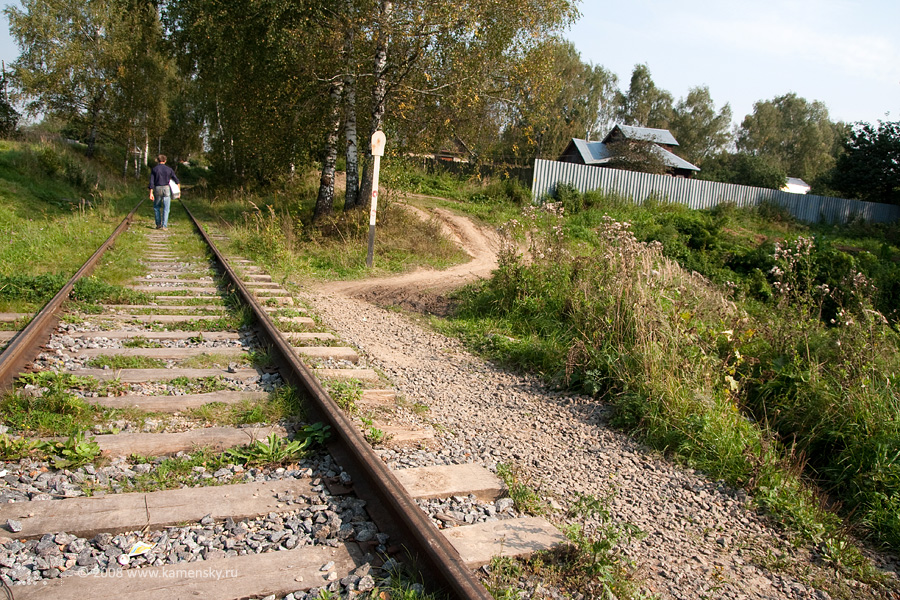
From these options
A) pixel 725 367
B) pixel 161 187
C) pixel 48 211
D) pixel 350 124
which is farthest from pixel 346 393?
pixel 48 211

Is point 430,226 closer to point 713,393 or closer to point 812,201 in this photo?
point 713,393

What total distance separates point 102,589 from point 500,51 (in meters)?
13.7

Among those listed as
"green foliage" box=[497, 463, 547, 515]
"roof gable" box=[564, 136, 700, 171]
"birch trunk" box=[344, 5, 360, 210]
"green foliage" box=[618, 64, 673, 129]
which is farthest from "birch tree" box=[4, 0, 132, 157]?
"green foliage" box=[618, 64, 673, 129]

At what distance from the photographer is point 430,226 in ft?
51.1

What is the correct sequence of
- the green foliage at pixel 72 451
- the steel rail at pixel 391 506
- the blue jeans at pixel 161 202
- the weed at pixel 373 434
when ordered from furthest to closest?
1. the blue jeans at pixel 161 202
2. the weed at pixel 373 434
3. the green foliage at pixel 72 451
4. the steel rail at pixel 391 506

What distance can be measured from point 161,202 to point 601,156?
35795mm

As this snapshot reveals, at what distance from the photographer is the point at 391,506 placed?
2.77 m

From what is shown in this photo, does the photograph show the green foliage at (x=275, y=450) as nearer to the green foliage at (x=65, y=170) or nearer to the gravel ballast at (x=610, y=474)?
the gravel ballast at (x=610, y=474)

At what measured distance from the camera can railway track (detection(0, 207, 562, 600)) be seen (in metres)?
2.34

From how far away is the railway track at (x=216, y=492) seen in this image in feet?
7.66

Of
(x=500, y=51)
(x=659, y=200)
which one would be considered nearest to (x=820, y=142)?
(x=659, y=200)

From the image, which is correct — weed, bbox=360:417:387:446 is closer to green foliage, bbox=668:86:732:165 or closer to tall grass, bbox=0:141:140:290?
tall grass, bbox=0:141:140:290

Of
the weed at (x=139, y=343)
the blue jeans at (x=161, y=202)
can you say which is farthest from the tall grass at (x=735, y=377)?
the blue jeans at (x=161, y=202)

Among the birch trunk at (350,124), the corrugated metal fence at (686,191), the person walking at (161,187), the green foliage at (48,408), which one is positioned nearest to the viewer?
the green foliage at (48,408)
